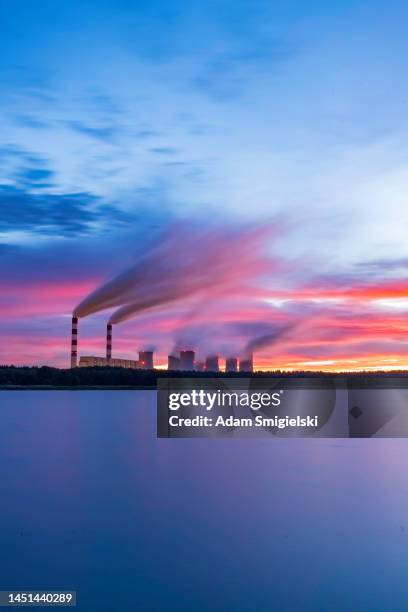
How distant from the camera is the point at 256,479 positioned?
2756 centimetres

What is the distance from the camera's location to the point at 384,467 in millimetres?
32594

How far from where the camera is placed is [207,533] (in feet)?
56.5

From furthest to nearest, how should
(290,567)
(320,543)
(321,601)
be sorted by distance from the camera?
(320,543), (290,567), (321,601)

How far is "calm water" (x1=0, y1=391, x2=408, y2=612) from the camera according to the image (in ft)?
41.8

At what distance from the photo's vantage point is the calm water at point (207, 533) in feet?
41.8

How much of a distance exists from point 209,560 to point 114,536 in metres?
2.98

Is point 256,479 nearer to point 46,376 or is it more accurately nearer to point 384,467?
point 384,467

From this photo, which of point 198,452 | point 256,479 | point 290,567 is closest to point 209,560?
point 290,567

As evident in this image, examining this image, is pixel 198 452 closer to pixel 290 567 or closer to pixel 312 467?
pixel 312 467

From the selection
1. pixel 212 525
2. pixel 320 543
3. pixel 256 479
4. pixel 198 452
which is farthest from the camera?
pixel 198 452

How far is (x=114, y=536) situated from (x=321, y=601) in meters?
6.06

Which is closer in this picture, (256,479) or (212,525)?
(212,525)


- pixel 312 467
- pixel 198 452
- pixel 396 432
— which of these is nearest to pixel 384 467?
pixel 312 467

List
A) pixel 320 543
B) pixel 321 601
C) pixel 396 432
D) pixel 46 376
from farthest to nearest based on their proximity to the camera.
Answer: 1. pixel 46 376
2. pixel 396 432
3. pixel 320 543
4. pixel 321 601
